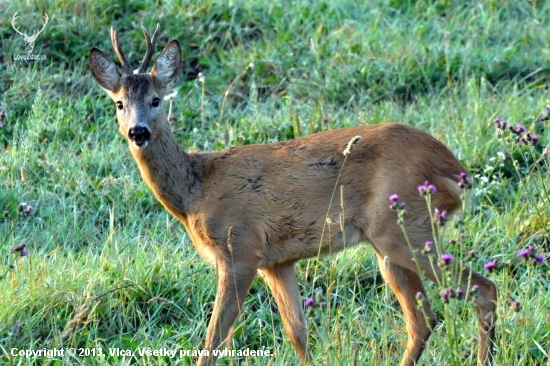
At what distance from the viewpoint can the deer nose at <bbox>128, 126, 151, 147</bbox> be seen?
5.35 metres

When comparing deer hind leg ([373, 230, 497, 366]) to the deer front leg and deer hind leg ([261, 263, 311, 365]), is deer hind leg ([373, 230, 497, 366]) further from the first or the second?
the deer front leg

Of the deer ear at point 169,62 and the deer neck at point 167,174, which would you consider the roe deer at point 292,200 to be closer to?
the deer neck at point 167,174

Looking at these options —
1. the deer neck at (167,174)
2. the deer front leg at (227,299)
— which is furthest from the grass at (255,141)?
the deer neck at (167,174)

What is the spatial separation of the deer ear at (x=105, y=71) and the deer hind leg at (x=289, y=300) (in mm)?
1329

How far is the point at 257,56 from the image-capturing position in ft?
27.9

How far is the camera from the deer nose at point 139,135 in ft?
17.6

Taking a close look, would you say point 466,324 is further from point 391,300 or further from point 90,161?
point 90,161

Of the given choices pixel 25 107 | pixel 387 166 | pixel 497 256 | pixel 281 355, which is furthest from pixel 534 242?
pixel 25 107

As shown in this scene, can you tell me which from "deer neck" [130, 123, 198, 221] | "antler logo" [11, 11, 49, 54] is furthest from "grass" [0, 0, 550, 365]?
"deer neck" [130, 123, 198, 221]

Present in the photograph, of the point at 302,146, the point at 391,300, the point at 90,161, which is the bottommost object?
the point at 391,300

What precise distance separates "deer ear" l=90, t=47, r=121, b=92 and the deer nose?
1.53 ft

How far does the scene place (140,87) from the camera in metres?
5.55

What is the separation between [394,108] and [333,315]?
2643 millimetres

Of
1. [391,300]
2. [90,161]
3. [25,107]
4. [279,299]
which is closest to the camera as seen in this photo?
[279,299]
